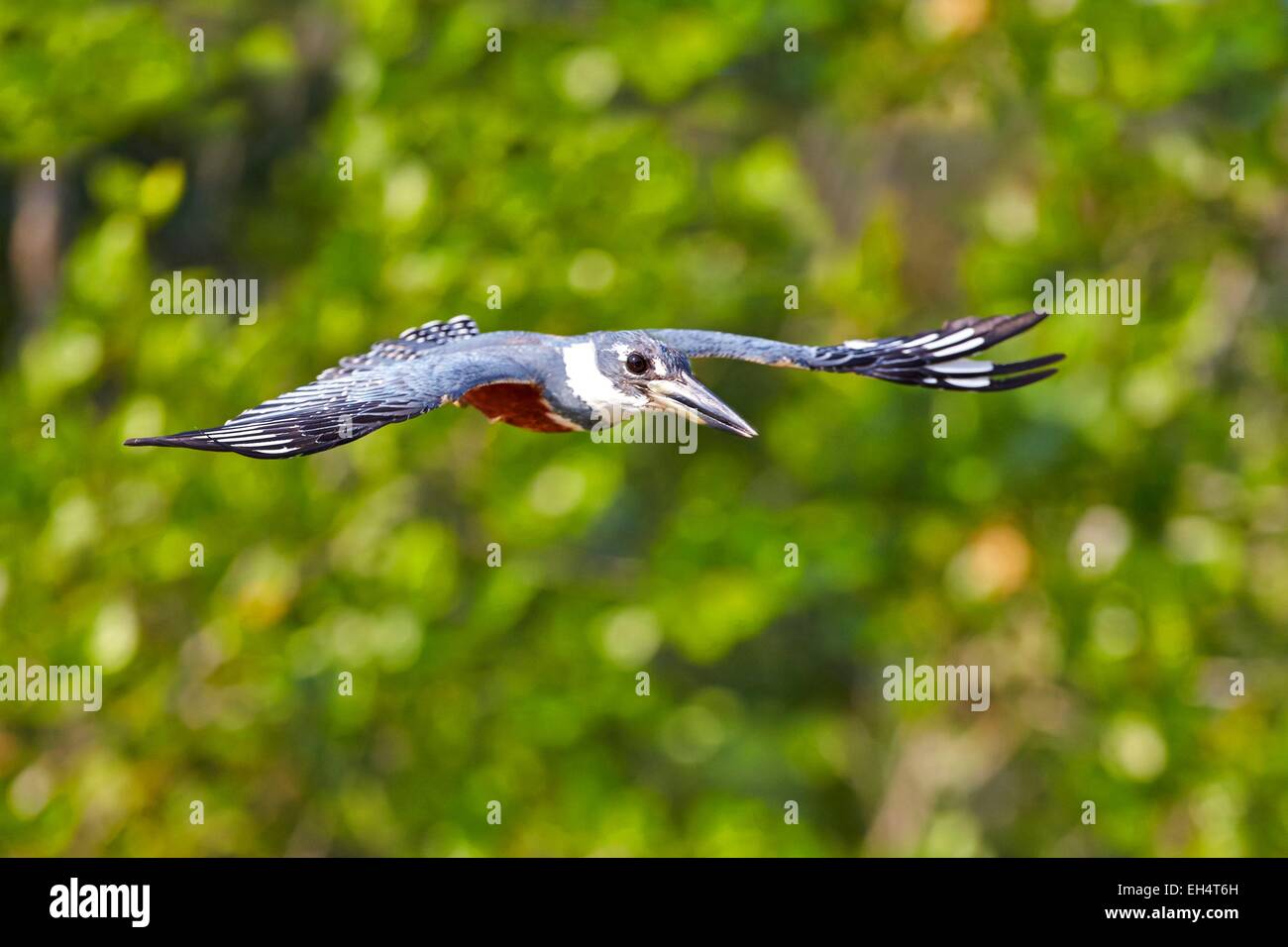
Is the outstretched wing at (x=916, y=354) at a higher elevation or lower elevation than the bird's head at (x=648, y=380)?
higher

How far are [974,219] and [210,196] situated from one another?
3836 mm

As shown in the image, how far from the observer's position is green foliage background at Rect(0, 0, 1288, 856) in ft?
25.6

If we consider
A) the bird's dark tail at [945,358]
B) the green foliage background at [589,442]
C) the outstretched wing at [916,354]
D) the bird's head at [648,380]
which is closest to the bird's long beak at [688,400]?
the bird's head at [648,380]

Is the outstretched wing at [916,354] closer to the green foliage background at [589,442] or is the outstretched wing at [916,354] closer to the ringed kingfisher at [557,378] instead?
the ringed kingfisher at [557,378]

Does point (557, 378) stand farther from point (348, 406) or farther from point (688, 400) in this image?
point (348, 406)

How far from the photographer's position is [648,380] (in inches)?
111

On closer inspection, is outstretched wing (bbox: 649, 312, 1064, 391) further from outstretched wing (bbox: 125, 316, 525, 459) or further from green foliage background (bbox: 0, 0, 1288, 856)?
green foliage background (bbox: 0, 0, 1288, 856)

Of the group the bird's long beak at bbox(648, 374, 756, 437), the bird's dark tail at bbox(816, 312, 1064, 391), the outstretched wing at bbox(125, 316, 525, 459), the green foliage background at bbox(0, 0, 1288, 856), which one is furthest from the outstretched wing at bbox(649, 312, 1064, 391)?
the green foliage background at bbox(0, 0, 1288, 856)

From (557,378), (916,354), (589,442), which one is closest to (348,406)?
(557,378)

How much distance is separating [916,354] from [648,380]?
2.72ft

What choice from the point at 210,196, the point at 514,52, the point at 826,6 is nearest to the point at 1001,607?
the point at 826,6

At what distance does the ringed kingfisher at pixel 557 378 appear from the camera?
234cm

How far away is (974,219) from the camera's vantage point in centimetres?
870

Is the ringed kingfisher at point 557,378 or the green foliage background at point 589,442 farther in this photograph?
the green foliage background at point 589,442
